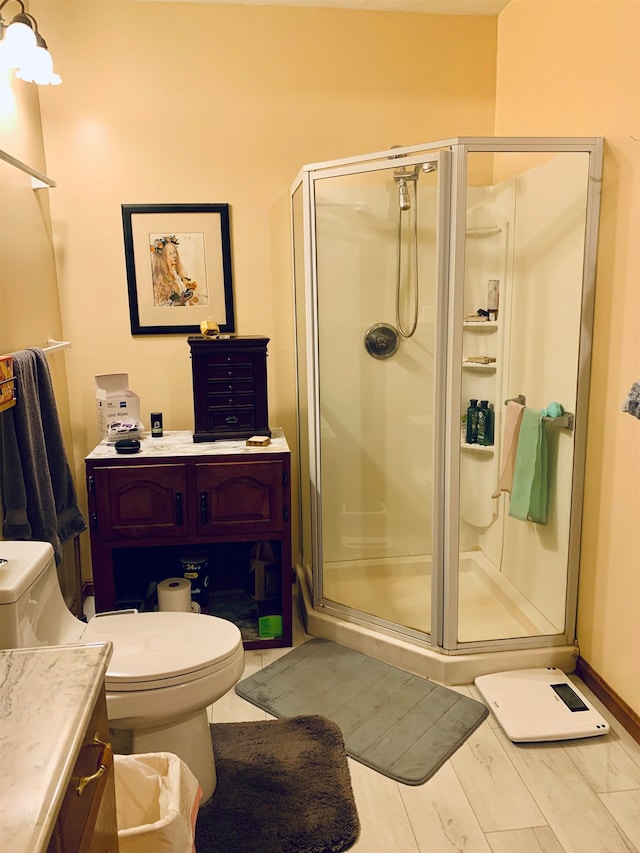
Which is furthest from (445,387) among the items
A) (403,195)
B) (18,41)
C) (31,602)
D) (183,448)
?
(18,41)

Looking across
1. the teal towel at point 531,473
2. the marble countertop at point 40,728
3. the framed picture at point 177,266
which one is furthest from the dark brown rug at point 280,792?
the framed picture at point 177,266

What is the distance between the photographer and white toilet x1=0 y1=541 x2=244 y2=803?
5.71 ft

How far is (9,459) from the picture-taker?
7.19 ft

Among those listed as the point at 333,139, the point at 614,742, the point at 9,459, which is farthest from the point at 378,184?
the point at 614,742

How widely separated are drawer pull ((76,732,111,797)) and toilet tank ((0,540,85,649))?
0.58 metres

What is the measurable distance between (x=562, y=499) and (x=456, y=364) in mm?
709

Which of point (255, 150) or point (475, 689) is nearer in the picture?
point (475, 689)

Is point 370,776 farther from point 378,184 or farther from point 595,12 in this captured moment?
point 595,12

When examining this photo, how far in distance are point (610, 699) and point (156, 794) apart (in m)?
1.61

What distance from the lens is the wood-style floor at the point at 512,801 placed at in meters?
1.83

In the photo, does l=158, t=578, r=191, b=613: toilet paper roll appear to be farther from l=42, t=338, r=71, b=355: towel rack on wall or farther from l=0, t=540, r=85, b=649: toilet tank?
l=42, t=338, r=71, b=355: towel rack on wall

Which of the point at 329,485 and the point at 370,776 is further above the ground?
the point at 329,485

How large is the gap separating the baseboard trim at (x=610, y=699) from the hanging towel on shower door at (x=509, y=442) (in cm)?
73

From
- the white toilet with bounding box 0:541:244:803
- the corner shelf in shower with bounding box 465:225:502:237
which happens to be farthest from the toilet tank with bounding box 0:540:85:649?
the corner shelf in shower with bounding box 465:225:502:237
